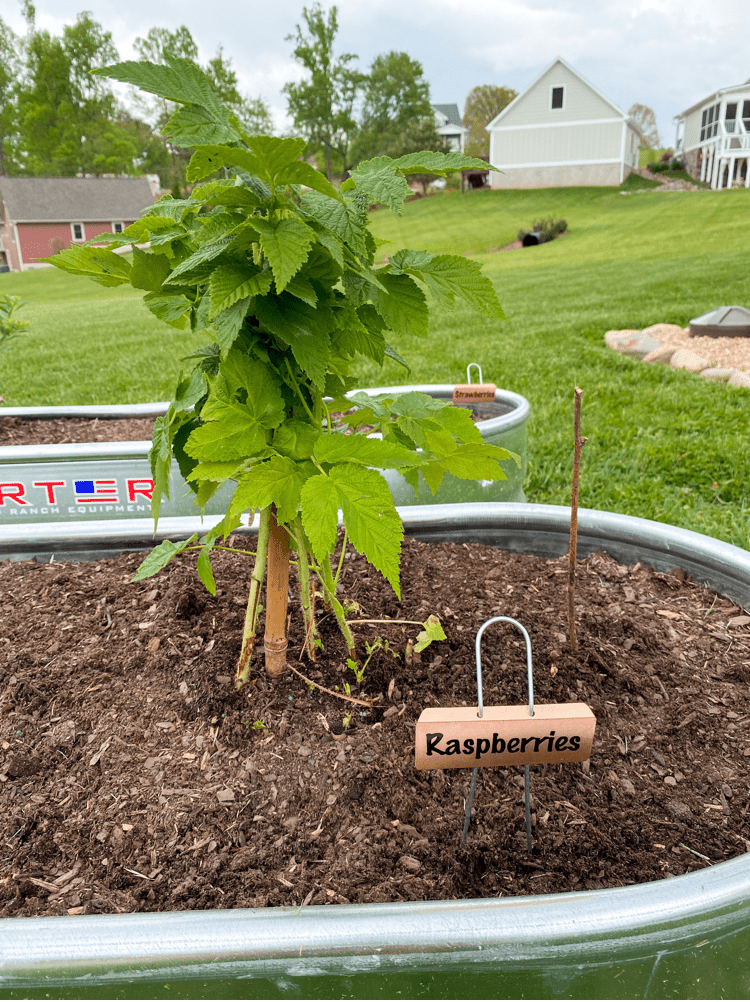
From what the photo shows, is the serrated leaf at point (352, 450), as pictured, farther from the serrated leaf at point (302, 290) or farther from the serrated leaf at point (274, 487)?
the serrated leaf at point (302, 290)

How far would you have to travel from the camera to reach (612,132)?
1083 inches

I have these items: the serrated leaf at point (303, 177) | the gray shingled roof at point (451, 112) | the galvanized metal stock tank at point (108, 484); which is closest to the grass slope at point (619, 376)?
the serrated leaf at point (303, 177)

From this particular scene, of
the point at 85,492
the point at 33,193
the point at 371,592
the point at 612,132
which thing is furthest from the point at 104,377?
the point at 33,193

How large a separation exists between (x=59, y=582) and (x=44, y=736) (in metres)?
0.46

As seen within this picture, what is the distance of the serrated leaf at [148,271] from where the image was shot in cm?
94

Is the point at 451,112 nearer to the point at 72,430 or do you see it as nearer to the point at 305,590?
the point at 72,430

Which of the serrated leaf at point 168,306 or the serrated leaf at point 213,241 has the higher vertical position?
the serrated leaf at point 213,241

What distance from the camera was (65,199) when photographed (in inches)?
1287

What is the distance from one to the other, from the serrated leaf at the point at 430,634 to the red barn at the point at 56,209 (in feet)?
114

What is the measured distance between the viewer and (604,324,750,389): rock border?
15.6 ft

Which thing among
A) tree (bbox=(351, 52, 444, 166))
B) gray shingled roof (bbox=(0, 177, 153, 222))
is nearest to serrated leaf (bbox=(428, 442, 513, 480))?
gray shingled roof (bbox=(0, 177, 153, 222))

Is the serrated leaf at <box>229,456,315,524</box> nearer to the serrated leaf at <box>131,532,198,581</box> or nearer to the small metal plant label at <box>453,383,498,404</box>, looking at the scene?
the serrated leaf at <box>131,532,198,581</box>

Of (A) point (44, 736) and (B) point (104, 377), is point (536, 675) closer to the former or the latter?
(A) point (44, 736)

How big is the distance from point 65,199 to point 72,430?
3561 cm
